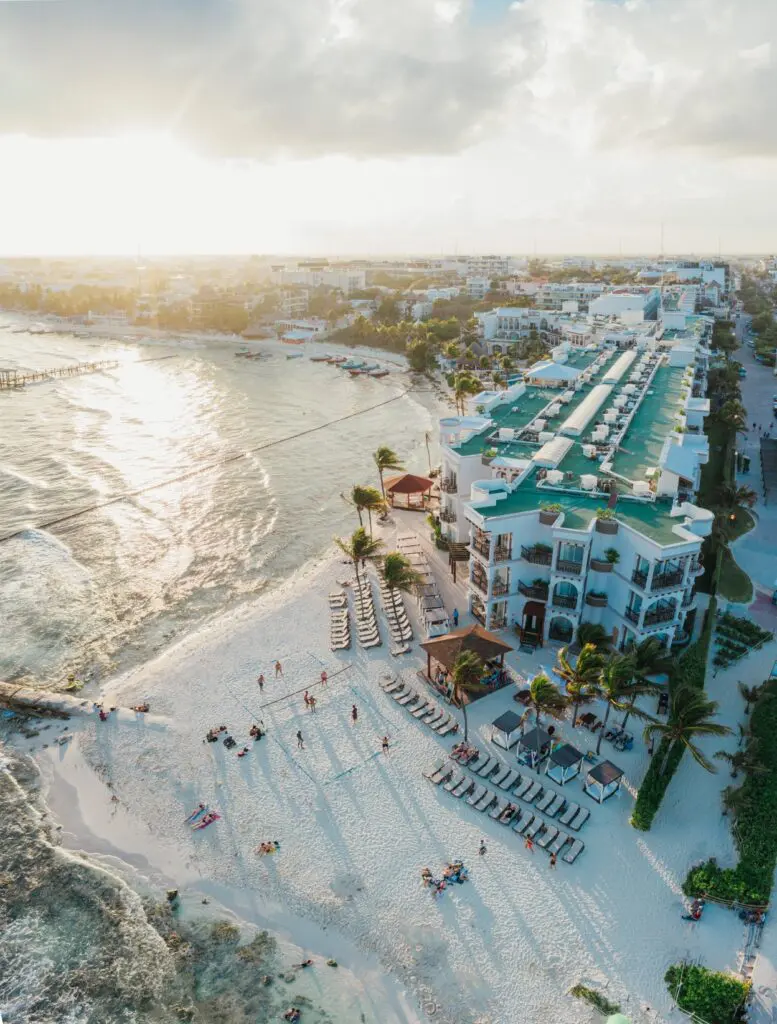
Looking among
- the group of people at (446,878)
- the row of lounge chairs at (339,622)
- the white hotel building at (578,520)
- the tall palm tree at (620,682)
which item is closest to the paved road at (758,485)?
the white hotel building at (578,520)

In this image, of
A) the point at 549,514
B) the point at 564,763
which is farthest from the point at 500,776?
the point at 549,514

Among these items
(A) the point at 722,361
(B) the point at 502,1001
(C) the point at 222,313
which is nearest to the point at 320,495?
(B) the point at 502,1001

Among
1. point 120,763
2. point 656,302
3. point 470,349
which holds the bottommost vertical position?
point 120,763

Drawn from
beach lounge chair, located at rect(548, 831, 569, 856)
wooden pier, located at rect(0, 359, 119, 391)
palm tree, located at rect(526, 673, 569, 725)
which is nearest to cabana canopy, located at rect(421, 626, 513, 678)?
palm tree, located at rect(526, 673, 569, 725)

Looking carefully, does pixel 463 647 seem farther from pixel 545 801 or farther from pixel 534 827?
pixel 534 827

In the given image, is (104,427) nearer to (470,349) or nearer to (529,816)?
(470,349)
